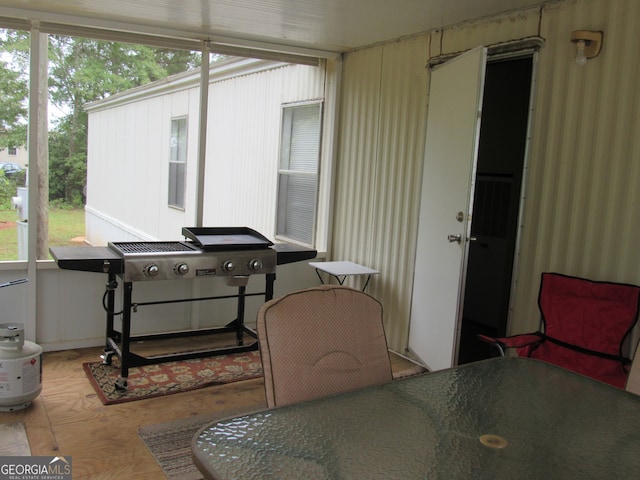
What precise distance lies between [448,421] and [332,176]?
3.67 metres

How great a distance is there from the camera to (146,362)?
3.65 meters

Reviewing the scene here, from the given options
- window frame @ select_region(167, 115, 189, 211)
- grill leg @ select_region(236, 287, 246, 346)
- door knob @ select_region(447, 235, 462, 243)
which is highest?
window frame @ select_region(167, 115, 189, 211)

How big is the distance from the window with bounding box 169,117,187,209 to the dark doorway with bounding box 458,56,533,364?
2806 millimetres

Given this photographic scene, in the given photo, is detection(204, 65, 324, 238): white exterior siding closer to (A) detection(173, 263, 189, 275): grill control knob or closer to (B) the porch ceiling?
(B) the porch ceiling

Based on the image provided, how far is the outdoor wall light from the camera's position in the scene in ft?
9.75

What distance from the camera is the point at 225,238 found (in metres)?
4.07

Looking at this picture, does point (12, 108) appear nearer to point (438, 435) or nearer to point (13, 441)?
point (13, 441)

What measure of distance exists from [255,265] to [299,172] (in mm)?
1610

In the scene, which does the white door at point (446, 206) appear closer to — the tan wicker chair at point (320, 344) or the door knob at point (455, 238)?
the door knob at point (455, 238)

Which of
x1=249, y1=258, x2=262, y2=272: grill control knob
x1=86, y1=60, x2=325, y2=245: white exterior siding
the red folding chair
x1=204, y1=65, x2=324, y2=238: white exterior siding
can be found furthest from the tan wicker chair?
x1=204, y1=65, x2=324, y2=238: white exterior siding

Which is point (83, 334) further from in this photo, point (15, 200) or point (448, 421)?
point (448, 421)

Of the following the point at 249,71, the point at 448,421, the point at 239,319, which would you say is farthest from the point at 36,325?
the point at 448,421

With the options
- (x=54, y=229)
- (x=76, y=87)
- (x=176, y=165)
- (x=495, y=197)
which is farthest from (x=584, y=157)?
(x=176, y=165)

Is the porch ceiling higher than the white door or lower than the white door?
higher
